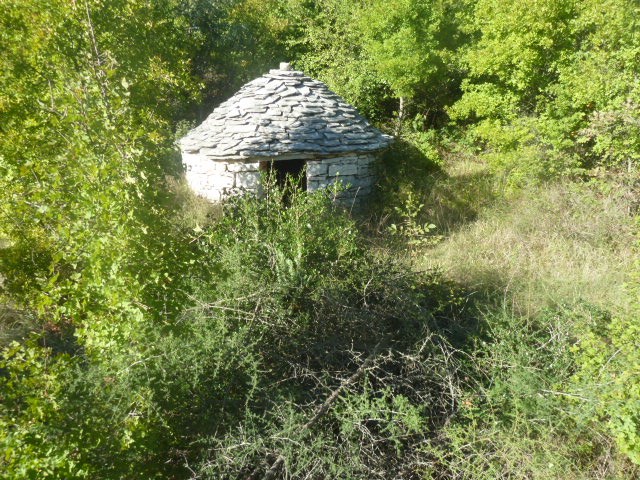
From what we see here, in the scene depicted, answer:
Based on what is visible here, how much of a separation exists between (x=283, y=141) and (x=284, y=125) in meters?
0.46

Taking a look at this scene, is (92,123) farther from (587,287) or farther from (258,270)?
(587,287)

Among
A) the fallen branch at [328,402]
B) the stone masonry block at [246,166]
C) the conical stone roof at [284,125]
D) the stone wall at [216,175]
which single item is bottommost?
the fallen branch at [328,402]

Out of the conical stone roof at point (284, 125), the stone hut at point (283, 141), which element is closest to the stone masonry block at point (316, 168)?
the stone hut at point (283, 141)

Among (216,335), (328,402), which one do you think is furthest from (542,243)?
(216,335)

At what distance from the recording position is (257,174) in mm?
8266

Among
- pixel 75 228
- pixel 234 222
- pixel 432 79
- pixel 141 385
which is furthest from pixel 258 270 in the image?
pixel 432 79

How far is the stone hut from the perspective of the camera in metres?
7.97

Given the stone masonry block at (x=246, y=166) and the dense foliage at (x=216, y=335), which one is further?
the stone masonry block at (x=246, y=166)

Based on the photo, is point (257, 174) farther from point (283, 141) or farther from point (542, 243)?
point (542, 243)

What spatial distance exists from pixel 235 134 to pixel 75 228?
5826mm

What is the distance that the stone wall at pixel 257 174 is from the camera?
8.27 m

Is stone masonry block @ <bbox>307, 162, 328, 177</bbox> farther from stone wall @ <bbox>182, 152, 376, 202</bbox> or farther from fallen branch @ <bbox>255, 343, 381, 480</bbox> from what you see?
fallen branch @ <bbox>255, 343, 381, 480</bbox>

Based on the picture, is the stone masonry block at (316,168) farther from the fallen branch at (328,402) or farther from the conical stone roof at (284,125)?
the fallen branch at (328,402)

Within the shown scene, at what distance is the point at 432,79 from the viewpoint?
10.7m
